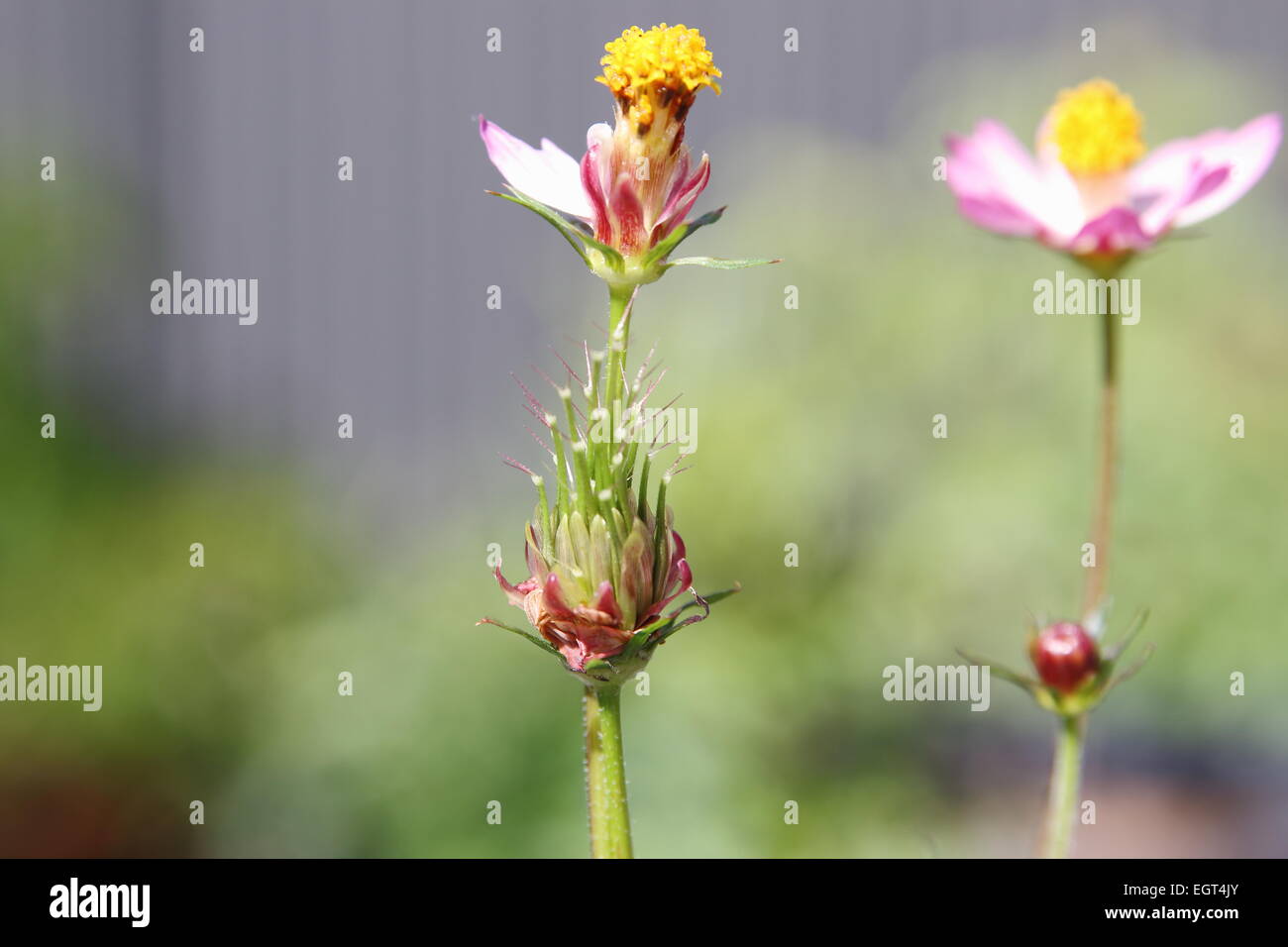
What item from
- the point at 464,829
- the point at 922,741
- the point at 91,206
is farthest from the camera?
the point at 91,206

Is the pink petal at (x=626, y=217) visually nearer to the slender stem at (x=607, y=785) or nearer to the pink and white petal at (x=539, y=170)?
the pink and white petal at (x=539, y=170)

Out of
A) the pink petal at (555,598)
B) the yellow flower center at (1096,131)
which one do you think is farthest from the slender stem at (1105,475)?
the pink petal at (555,598)

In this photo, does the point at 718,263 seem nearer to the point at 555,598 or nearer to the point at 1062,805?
the point at 555,598

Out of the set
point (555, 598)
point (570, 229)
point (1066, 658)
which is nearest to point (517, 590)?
point (555, 598)

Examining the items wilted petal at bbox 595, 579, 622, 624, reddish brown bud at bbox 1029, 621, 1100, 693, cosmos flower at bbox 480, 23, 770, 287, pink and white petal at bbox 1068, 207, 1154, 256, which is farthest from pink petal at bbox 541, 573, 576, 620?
pink and white petal at bbox 1068, 207, 1154, 256

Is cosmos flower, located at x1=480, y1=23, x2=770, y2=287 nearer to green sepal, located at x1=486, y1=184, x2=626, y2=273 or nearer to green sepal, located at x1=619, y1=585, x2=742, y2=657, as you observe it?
green sepal, located at x1=486, y1=184, x2=626, y2=273

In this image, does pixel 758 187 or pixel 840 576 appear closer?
pixel 840 576
